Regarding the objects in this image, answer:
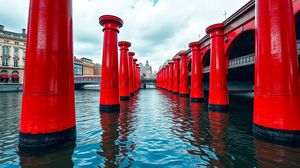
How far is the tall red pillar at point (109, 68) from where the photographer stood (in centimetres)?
1212

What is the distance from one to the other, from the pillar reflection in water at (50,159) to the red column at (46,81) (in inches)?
16.8

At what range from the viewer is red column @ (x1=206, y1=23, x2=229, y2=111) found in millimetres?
12555

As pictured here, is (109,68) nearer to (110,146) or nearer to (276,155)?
(110,146)

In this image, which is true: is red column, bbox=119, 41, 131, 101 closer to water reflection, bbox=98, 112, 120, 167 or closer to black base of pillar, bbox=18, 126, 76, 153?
water reflection, bbox=98, 112, 120, 167

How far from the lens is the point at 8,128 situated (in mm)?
7809

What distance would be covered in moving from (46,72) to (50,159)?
2865 mm

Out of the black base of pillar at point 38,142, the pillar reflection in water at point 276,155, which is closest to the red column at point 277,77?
the pillar reflection in water at point 276,155

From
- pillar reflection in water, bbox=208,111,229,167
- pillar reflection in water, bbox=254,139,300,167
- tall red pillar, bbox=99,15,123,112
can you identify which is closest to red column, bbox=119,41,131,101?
tall red pillar, bbox=99,15,123,112

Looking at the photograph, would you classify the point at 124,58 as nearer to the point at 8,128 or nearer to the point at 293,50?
the point at 8,128

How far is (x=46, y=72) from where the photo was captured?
17.1ft

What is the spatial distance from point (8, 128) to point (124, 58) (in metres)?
15.1

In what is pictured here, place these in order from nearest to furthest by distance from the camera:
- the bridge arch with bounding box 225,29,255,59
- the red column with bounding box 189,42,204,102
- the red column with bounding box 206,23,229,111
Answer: the red column with bounding box 206,23,229,111, the bridge arch with bounding box 225,29,255,59, the red column with bounding box 189,42,204,102

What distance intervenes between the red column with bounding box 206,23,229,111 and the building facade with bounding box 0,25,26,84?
66498 mm

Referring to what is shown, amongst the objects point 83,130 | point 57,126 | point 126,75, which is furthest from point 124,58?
point 57,126
